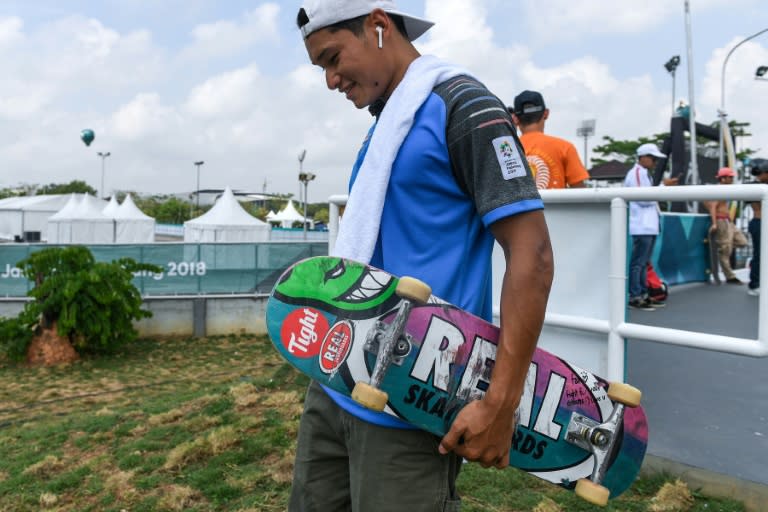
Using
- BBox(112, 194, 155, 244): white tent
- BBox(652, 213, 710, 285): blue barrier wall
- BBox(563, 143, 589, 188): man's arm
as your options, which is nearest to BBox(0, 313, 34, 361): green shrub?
BBox(563, 143, 589, 188): man's arm

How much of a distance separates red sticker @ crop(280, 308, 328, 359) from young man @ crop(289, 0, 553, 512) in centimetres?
16

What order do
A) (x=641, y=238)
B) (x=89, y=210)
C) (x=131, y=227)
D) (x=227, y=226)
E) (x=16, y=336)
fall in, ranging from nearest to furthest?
(x=641, y=238)
(x=16, y=336)
(x=227, y=226)
(x=89, y=210)
(x=131, y=227)

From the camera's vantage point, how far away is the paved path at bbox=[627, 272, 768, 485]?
2814 mm

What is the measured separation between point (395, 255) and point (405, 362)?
244 millimetres

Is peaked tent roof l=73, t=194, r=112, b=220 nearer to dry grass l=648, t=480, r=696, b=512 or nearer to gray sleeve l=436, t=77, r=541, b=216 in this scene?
dry grass l=648, t=480, r=696, b=512

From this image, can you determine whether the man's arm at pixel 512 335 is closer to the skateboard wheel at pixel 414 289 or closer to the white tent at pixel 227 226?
the skateboard wheel at pixel 414 289

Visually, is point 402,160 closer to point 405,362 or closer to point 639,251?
point 405,362

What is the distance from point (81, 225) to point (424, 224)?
3205 cm

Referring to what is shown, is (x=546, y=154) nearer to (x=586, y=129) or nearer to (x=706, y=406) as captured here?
(x=706, y=406)

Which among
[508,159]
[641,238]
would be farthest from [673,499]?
[641,238]

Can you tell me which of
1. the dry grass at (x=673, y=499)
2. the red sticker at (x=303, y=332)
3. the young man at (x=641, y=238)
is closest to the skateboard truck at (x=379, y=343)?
the red sticker at (x=303, y=332)

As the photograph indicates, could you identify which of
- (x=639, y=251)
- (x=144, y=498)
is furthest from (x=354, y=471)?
(x=639, y=251)

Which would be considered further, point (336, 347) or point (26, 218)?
point (26, 218)

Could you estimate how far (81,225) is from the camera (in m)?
29.8
